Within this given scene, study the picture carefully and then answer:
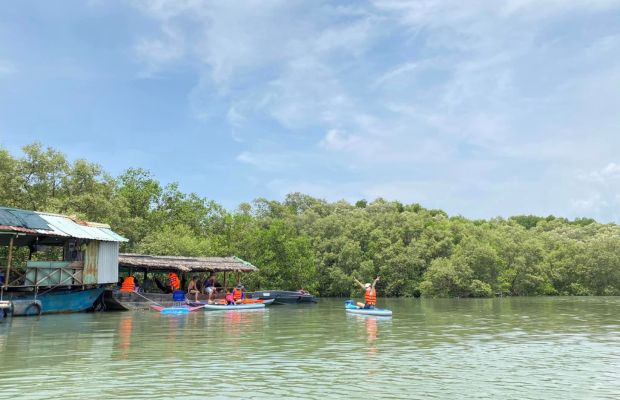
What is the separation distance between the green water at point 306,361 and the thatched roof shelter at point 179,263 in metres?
9.28

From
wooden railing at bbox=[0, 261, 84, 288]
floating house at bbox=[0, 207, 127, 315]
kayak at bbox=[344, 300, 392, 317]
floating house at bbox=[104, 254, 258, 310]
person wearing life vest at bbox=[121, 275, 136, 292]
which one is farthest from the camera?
person wearing life vest at bbox=[121, 275, 136, 292]

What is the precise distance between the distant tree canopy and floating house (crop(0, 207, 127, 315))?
1442cm

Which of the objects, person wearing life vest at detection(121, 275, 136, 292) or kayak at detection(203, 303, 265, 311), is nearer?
person wearing life vest at detection(121, 275, 136, 292)

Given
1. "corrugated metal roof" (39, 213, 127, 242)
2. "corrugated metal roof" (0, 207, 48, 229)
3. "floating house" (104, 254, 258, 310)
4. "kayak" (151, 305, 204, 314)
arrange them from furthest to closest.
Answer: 1. "floating house" (104, 254, 258, 310)
2. "kayak" (151, 305, 204, 314)
3. "corrugated metal roof" (39, 213, 127, 242)
4. "corrugated metal roof" (0, 207, 48, 229)

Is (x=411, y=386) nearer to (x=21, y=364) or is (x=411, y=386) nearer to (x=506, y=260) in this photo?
(x=21, y=364)

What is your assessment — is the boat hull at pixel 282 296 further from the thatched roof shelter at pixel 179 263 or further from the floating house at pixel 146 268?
the floating house at pixel 146 268

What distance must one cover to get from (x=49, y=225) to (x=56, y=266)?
227 centimetres

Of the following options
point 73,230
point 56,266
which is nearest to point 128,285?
point 56,266

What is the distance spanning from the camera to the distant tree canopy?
5616 cm

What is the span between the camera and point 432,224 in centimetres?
7619

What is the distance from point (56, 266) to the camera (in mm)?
29125

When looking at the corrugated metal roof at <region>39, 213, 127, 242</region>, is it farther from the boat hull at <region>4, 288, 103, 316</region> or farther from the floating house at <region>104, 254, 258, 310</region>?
the boat hull at <region>4, 288, 103, 316</region>

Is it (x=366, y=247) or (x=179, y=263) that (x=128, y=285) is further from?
(x=366, y=247)

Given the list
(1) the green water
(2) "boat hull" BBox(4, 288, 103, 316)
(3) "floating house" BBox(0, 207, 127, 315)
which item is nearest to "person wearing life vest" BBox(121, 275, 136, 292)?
(3) "floating house" BBox(0, 207, 127, 315)
